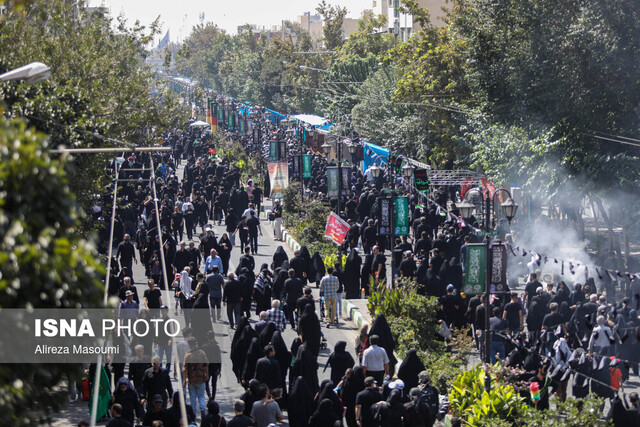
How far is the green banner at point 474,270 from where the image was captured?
51.7 feet

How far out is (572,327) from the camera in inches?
610

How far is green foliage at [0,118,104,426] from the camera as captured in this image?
14.7 feet

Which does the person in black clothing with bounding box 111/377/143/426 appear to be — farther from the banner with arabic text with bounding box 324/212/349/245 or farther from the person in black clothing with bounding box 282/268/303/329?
the banner with arabic text with bounding box 324/212/349/245

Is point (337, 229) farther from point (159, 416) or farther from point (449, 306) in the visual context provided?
point (159, 416)

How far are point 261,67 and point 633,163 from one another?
204 ft

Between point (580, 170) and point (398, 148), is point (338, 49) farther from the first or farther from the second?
point (580, 170)

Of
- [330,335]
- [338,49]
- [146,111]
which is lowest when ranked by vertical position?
[330,335]

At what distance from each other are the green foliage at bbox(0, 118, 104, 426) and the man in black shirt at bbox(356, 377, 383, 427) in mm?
7002

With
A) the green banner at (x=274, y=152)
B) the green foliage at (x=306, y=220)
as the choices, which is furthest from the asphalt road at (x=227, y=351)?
the green banner at (x=274, y=152)

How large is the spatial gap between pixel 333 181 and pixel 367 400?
54.1 feet

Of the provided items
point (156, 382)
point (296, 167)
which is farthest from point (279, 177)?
point (156, 382)

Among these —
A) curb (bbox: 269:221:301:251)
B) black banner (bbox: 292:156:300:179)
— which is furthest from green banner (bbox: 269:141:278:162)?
curb (bbox: 269:221:301:251)

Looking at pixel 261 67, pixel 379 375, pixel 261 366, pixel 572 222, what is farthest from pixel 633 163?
pixel 261 67

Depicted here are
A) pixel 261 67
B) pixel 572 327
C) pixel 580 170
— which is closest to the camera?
pixel 572 327
